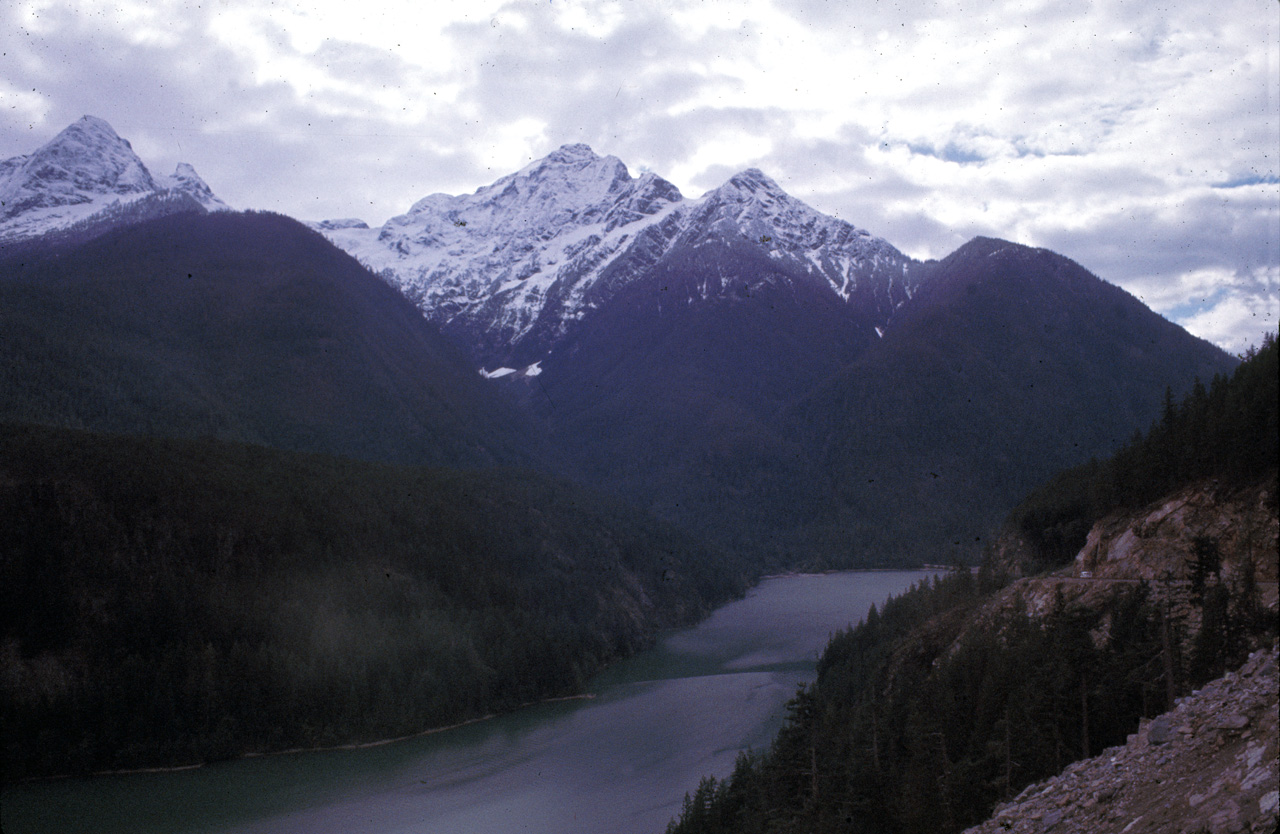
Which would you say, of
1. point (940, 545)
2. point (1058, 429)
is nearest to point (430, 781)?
point (940, 545)

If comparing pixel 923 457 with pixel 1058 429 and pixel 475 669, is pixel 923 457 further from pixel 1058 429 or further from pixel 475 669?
pixel 475 669

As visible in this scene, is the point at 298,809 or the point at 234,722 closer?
the point at 298,809

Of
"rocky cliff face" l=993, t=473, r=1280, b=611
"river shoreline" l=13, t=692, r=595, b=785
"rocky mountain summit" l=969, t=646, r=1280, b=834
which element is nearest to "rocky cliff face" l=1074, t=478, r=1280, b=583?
"rocky cliff face" l=993, t=473, r=1280, b=611

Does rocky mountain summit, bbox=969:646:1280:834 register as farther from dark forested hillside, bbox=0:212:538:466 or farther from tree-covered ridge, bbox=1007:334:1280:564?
dark forested hillside, bbox=0:212:538:466

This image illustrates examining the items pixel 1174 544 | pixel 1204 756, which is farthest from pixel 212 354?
pixel 1204 756

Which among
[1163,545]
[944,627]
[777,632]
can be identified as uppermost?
[1163,545]

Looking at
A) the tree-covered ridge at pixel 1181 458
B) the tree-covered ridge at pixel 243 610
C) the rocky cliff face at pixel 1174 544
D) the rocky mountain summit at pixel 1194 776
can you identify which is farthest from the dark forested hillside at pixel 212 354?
the rocky mountain summit at pixel 1194 776

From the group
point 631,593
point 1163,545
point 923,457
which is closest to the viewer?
point 1163,545
